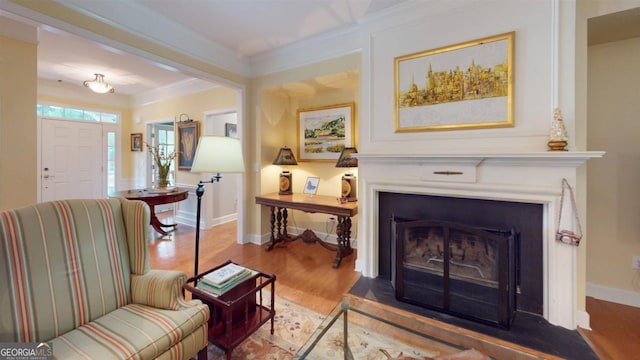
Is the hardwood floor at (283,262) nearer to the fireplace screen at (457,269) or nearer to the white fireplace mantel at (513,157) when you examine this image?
the fireplace screen at (457,269)

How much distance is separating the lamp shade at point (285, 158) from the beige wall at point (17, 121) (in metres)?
2.50

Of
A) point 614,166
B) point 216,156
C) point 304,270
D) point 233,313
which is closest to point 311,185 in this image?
point 304,270

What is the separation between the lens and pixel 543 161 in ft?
5.81

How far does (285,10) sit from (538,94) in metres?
2.24

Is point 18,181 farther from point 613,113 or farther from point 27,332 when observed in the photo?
point 613,113

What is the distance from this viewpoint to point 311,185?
3633 mm

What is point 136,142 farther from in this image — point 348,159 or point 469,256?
point 469,256

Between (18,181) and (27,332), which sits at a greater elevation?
(18,181)

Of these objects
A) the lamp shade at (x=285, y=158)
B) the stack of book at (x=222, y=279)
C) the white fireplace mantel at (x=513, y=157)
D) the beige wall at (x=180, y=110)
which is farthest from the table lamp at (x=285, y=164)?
the stack of book at (x=222, y=279)

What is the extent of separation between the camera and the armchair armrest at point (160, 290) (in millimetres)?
1354

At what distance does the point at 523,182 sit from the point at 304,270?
7.01 feet

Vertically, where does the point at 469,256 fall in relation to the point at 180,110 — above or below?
below

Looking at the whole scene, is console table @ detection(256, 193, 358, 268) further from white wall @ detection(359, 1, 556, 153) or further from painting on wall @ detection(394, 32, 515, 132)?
painting on wall @ detection(394, 32, 515, 132)

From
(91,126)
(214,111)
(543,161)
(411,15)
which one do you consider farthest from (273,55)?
(91,126)
